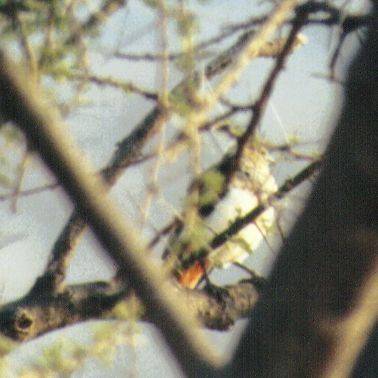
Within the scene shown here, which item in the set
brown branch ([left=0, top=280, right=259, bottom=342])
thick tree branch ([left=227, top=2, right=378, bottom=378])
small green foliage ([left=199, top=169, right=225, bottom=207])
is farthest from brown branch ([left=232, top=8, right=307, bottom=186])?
thick tree branch ([left=227, top=2, right=378, bottom=378])

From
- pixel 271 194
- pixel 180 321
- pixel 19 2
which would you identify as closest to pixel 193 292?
pixel 271 194

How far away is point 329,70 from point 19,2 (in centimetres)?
84

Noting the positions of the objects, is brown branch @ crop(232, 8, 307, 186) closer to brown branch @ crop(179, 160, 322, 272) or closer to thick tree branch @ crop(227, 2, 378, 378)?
brown branch @ crop(179, 160, 322, 272)

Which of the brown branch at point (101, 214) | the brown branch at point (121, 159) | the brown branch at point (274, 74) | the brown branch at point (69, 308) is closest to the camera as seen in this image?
the brown branch at point (101, 214)

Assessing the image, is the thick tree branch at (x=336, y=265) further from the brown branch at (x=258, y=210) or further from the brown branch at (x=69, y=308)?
the brown branch at (x=258, y=210)

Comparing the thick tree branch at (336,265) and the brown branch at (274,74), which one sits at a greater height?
the thick tree branch at (336,265)

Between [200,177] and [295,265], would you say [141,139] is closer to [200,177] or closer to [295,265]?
[200,177]

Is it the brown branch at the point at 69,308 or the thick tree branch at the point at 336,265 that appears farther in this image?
the brown branch at the point at 69,308

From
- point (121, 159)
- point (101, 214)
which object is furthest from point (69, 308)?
point (101, 214)

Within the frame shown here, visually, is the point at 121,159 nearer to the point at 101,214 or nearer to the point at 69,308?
the point at 69,308

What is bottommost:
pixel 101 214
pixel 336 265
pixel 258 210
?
pixel 258 210

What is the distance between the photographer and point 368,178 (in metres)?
0.95

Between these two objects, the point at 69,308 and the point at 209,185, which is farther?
the point at 69,308

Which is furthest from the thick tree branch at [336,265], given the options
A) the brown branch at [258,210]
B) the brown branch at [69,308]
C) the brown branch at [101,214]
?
the brown branch at [258,210]
